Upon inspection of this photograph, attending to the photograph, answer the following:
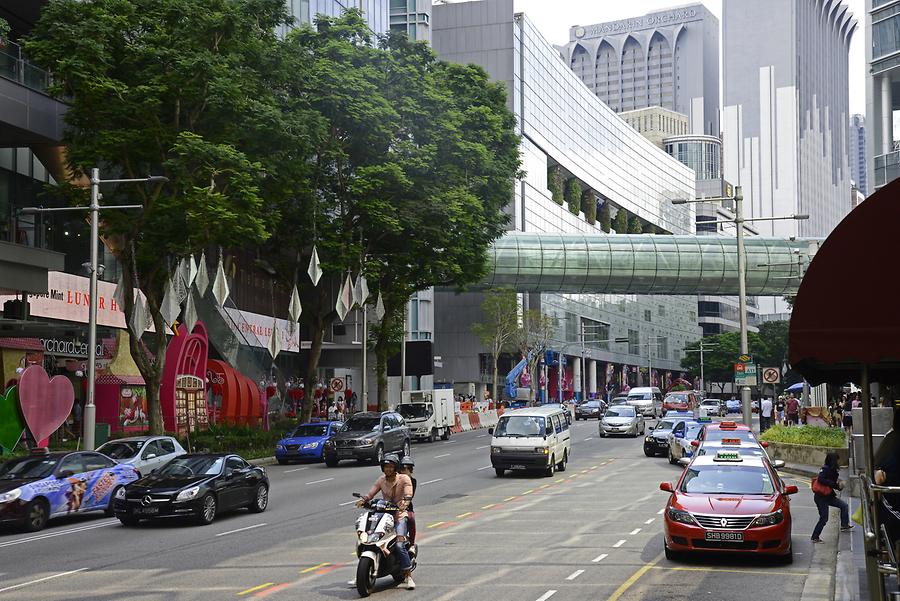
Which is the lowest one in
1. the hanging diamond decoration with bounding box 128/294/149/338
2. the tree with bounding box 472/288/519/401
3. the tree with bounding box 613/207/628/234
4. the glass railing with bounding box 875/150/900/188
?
the hanging diamond decoration with bounding box 128/294/149/338

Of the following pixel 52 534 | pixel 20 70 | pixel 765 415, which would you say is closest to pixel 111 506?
pixel 52 534

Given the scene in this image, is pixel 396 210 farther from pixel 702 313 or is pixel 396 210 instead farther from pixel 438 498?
pixel 702 313

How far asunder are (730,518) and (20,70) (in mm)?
25312

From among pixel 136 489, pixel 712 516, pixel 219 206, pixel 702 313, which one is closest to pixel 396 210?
pixel 219 206

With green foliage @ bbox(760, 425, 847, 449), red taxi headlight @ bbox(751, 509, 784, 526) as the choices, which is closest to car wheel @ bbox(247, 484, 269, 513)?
red taxi headlight @ bbox(751, 509, 784, 526)

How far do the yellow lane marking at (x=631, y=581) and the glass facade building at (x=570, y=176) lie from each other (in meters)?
56.9

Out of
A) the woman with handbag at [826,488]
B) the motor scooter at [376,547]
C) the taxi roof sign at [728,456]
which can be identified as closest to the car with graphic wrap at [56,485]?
the motor scooter at [376,547]

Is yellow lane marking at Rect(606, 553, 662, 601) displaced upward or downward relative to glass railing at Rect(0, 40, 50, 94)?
downward

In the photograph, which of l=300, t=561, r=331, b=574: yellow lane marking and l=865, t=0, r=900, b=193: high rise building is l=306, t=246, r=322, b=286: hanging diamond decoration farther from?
l=865, t=0, r=900, b=193: high rise building

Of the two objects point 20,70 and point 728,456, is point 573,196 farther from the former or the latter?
point 728,456

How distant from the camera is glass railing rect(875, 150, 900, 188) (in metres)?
46.8

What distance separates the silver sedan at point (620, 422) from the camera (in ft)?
175

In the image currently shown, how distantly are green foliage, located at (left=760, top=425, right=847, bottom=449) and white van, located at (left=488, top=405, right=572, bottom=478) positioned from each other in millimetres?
7679

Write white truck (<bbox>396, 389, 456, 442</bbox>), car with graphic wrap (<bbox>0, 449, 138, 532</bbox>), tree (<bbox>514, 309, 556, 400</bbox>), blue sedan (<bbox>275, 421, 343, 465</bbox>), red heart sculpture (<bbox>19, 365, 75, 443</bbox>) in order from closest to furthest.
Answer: car with graphic wrap (<bbox>0, 449, 138, 532</bbox>), red heart sculpture (<bbox>19, 365, 75, 443</bbox>), blue sedan (<bbox>275, 421, 343, 465</bbox>), white truck (<bbox>396, 389, 456, 442</bbox>), tree (<bbox>514, 309, 556, 400</bbox>)
